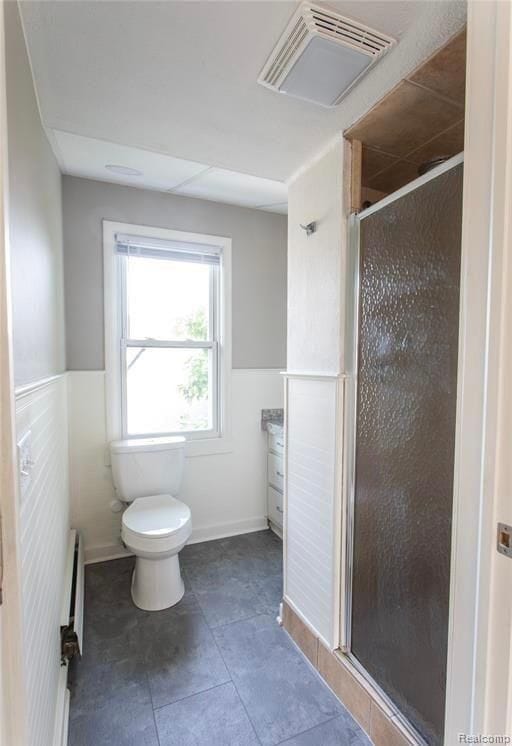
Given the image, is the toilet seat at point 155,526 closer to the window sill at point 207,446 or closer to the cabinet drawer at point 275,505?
the window sill at point 207,446

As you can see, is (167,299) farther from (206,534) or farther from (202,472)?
(206,534)

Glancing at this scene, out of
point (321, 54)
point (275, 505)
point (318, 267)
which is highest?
point (321, 54)

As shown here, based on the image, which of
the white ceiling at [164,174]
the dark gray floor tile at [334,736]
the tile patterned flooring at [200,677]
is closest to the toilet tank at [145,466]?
the tile patterned flooring at [200,677]

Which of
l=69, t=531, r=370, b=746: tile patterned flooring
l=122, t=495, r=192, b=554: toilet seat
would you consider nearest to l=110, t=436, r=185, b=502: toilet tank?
l=122, t=495, r=192, b=554: toilet seat

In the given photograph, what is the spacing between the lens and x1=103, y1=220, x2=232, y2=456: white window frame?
235 centimetres

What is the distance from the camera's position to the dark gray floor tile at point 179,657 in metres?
1.48

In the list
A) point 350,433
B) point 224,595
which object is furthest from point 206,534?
point 350,433

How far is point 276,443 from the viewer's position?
2.68m

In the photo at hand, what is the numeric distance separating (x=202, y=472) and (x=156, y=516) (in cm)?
64

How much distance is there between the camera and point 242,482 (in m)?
2.78

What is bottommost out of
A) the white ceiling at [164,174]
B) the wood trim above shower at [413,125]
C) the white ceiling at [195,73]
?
the wood trim above shower at [413,125]

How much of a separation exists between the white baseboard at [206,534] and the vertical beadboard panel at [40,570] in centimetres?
96

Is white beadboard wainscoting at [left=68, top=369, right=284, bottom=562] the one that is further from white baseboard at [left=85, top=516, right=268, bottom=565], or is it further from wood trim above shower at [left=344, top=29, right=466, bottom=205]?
wood trim above shower at [left=344, top=29, right=466, bottom=205]

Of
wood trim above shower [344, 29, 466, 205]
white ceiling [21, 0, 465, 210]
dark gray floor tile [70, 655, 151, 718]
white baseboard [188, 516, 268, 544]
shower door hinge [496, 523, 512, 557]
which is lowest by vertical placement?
dark gray floor tile [70, 655, 151, 718]
